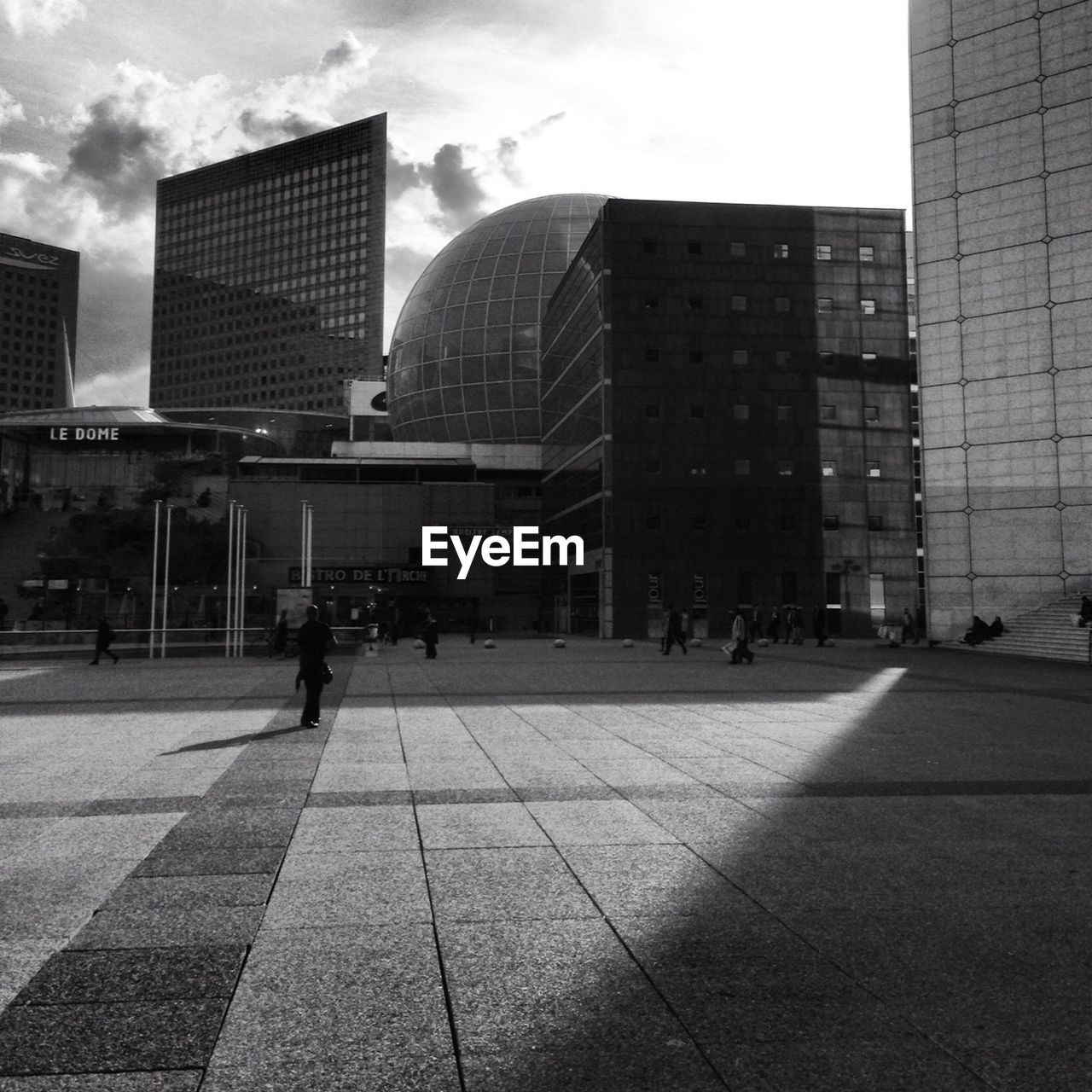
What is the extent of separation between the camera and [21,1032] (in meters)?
4.40

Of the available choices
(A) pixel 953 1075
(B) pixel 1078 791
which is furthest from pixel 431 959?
(B) pixel 1078 791

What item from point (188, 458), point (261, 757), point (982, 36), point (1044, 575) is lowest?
point (261, 757)

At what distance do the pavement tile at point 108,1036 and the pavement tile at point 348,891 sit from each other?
1.36 meters

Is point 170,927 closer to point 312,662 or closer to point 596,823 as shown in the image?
point 596,823

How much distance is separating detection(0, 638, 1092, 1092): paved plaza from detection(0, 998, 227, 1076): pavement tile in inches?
0.6

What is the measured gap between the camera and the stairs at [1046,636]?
39312 millimetres

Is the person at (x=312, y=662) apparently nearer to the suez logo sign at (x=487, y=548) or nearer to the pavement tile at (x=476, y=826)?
the pavement tile at (x=476, y=826)

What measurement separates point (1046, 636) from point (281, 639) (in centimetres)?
2889

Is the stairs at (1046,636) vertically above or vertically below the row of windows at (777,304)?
below

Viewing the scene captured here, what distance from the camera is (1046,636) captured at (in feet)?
138

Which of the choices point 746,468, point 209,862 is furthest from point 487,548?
point 209,862

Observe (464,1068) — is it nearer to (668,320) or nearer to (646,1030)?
(646,1030)

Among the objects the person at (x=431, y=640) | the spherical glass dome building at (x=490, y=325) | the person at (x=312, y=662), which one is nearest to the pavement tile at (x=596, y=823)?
the person at (x=312, y=662)

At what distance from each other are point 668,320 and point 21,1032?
63523mm
